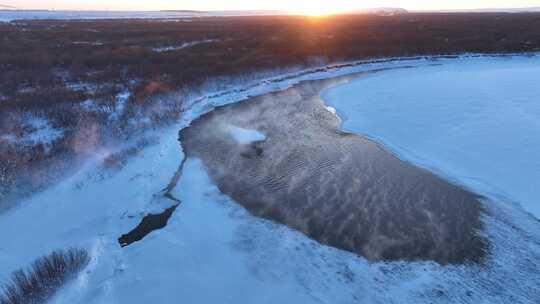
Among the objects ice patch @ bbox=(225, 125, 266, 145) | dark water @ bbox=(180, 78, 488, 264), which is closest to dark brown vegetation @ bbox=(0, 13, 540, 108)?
ice patch @ bbox=(225, 125, 266, 145)

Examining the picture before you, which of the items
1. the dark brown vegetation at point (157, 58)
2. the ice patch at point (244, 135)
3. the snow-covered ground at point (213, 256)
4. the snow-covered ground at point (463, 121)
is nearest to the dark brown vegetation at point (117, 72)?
the dark brown vegetation at point (157, 58)

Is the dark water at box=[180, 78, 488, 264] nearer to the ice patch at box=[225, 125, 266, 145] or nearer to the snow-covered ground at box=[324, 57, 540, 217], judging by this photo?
the ice patch at box=[225, 125, 266, 145]

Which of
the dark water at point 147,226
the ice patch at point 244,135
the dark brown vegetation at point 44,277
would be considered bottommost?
the dark water at point 147,226

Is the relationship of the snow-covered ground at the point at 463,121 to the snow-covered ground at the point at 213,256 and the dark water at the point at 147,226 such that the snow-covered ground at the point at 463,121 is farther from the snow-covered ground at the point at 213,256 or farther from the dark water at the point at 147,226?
the dark water at the point at 147,226

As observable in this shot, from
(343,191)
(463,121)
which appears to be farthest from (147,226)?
(463,121)

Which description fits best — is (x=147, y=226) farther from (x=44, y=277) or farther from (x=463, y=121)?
(x=463, y=121)

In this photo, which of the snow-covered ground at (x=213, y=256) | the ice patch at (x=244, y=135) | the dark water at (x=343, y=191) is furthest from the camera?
the ice patch at (x=244, y=135)
